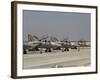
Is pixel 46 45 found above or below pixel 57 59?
above

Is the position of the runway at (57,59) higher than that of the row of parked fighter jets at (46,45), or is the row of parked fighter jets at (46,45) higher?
the row of parked fighter jets at (46,45)

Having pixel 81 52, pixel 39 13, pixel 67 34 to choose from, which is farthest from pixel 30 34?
pixel 81 52

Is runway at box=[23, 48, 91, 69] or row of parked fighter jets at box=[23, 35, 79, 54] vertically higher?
row of parked fighter jets at box=[23, 35, 79, 54]

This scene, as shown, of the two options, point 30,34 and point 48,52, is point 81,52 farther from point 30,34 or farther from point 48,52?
Answer: point 30,34
